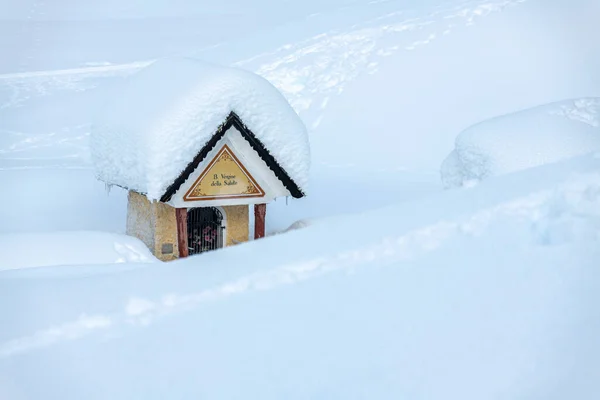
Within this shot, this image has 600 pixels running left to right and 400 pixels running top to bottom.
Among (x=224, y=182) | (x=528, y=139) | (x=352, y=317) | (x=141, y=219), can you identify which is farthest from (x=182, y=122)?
(x=352, y=317)

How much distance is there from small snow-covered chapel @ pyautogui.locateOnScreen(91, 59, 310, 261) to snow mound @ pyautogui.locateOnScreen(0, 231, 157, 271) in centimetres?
52

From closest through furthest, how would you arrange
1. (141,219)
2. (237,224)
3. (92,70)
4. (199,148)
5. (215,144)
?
(199,148)
(215,144)
(237,224)
(141,219)
(92,70)

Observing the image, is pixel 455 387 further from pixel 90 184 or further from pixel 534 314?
pixel 90 184

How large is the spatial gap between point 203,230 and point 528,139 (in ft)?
13.5

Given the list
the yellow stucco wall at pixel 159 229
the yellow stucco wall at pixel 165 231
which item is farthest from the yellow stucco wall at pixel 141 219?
the yellow stucco wall at pixel 165 231

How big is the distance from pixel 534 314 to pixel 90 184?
11.9m

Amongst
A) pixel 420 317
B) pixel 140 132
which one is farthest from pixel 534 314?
pixel 140 132

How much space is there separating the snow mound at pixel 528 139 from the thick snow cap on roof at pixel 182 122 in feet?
6.16

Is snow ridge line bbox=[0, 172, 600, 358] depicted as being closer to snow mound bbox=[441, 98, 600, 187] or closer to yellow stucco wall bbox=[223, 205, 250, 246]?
snow mound bbox=[441, 98, 600, 187]

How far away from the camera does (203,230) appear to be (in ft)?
31.7

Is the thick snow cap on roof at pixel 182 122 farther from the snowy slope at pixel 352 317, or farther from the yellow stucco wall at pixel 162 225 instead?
the snowy slope at pixel 352 317

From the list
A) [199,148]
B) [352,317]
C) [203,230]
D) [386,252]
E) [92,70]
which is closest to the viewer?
[352,317]

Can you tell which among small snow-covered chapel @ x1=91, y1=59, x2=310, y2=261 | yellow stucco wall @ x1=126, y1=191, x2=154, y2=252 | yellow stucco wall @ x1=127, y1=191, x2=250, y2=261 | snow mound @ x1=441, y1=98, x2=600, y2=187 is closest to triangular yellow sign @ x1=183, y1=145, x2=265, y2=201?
small snow-covered chapel @ x1=91, y1=59, x2=310, y2=261

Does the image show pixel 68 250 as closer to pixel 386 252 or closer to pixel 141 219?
pixel 141 219
